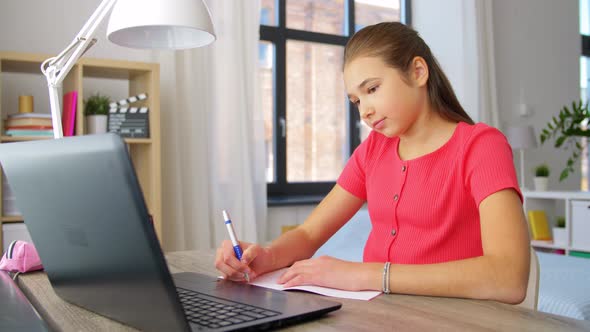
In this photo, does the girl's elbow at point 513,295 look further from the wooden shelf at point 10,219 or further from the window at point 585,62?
the window at point 585,62

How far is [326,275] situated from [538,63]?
4634 mm

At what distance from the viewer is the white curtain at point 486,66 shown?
4539 millimetres

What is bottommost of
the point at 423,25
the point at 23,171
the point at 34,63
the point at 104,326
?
the point at 104,326

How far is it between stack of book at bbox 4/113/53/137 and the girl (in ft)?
5.43

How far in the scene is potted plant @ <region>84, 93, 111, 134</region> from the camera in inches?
107

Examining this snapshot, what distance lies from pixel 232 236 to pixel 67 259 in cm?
35

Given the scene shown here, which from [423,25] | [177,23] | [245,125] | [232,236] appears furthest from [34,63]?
[423,25]

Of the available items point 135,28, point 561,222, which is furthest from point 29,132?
point 561,222

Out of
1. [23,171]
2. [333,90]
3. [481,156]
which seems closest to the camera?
[23,171]

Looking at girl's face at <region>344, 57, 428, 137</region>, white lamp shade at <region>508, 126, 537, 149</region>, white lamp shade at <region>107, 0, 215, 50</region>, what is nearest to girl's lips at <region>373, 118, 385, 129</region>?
girl's face at <region>344, 57, 428, 137</region>

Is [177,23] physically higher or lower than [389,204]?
higher

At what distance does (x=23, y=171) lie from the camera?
786 mm

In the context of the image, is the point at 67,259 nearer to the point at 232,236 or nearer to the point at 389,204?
the point at 232,236

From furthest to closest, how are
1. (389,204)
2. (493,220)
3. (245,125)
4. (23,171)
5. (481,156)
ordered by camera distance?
(245,125), (389,204), (481,156), (493,220), (23,171)
